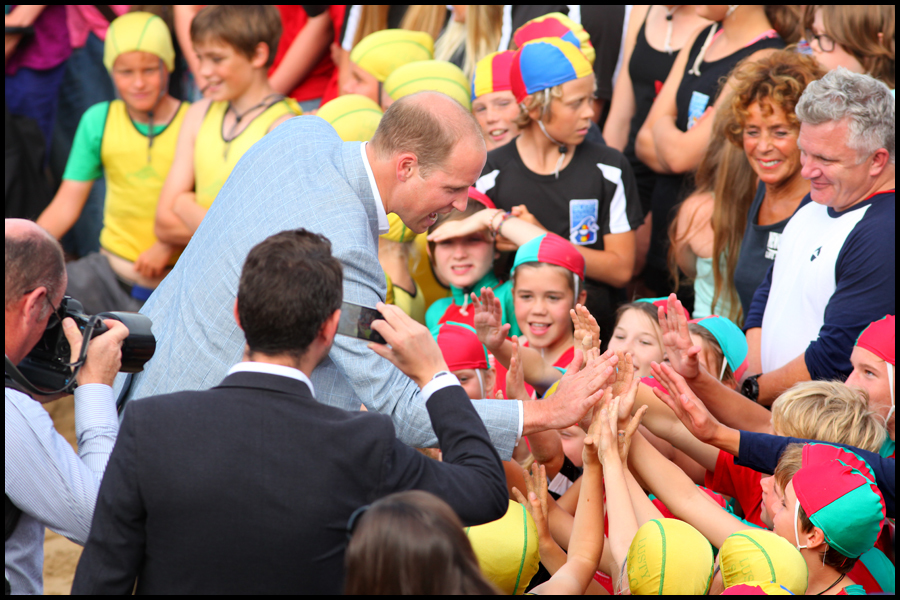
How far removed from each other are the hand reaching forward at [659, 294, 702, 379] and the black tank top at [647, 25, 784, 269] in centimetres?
160

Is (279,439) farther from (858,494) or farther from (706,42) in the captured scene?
(706,42)

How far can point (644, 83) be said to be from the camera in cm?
477

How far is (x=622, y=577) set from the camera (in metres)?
2.26

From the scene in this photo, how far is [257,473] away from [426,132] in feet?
4.02

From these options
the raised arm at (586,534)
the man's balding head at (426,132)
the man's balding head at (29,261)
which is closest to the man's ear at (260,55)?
the man's balding head at (426,132)

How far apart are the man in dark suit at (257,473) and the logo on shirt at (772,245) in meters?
2.44

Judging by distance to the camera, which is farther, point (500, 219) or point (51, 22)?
point (51, 22)

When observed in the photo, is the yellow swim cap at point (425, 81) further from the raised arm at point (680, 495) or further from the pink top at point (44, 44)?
the pink top at point (44, 44)

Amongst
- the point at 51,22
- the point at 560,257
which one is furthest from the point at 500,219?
the point at 51,22

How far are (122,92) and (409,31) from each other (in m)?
1.83

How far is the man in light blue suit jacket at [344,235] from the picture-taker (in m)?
2.15

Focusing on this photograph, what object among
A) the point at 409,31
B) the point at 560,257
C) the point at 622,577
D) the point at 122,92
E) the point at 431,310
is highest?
the point at 409,31

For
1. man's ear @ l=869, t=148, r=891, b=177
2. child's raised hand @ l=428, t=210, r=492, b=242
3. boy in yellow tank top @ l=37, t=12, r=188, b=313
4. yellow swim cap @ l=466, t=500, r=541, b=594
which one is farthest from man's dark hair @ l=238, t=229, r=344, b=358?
boy in yellow tank top @ l=37, t=12, r=188, b=313

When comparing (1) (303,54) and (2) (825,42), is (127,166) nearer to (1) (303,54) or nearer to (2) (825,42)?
(1) (303,54)
